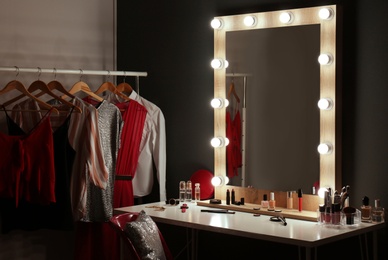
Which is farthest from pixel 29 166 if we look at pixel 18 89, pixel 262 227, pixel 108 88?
pixel 262 227

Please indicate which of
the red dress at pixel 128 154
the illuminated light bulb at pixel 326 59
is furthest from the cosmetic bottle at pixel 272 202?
the red dress at pixel 128 154

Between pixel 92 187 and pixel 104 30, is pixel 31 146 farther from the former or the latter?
pixel 104 30

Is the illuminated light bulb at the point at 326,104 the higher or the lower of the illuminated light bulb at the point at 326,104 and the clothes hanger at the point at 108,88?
the lower

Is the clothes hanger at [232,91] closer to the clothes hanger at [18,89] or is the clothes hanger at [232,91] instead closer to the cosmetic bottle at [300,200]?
the cosmetic bottle at [300,200]

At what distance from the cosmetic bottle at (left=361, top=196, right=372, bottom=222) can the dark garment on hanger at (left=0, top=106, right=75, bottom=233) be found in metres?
1.77

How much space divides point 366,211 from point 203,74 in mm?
1550

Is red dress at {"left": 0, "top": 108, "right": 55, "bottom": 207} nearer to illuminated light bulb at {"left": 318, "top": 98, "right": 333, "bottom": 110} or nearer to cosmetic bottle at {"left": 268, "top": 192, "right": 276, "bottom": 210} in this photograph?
cosmetic bottle at {"left": 268, "top": 192, "right": 276, "bottom": 210}

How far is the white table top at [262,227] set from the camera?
3.52 metres

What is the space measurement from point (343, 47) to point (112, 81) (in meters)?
1.96

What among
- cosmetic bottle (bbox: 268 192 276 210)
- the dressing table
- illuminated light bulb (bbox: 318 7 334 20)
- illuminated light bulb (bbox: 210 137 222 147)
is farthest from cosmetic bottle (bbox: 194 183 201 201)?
illuminated light bulb (bbox: 318 7 334 20)

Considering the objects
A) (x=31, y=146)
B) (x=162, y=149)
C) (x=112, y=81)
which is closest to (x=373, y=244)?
(x=162, y=149)

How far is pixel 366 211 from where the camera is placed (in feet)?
12.6

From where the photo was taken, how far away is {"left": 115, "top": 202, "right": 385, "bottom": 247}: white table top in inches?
139

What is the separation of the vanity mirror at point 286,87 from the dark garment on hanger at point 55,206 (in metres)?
0.98
